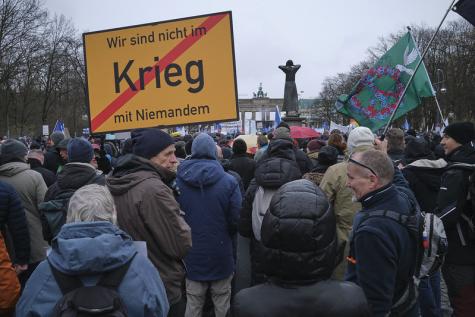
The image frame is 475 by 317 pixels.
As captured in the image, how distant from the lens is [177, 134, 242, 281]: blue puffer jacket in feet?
14.6

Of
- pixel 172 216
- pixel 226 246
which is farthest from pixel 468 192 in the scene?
pixel 172 216

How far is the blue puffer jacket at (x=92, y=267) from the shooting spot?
77.2 inches

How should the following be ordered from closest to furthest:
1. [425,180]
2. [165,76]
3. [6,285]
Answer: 1. [6,285]
2. [165,76]
3. [425,180]

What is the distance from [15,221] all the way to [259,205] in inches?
83.9

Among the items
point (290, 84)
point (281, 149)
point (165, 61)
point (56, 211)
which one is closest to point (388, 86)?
point (281, 149)

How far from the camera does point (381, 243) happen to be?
8.51 ft

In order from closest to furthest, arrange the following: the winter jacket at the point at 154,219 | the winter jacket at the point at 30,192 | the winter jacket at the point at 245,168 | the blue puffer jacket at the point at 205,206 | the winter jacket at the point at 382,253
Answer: the winter jacket at the point at 382,253 < the winter jacket at the point at 154,219 < the blue puffer jacket at the point at 205,206 < the winter jacket at the point at 30,192 < the winter jacket at the point at 245,168

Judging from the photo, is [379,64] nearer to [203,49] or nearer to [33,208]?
[203,49]

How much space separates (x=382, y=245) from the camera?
259 centimetres

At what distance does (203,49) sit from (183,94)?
1.47 ft

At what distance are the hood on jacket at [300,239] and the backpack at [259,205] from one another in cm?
239

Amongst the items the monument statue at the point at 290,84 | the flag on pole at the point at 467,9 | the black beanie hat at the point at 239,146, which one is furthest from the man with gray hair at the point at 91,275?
the monument statue at the point at 290,84

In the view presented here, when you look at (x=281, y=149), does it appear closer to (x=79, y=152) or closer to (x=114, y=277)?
(x=79, y=152)

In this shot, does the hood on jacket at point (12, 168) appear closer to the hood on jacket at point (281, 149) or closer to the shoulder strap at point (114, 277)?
the hood on jacket at point (281, 149)
